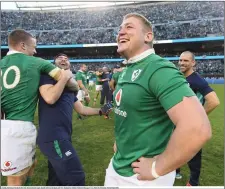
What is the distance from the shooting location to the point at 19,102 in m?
3.02

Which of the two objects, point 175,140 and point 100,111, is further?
point 100,111

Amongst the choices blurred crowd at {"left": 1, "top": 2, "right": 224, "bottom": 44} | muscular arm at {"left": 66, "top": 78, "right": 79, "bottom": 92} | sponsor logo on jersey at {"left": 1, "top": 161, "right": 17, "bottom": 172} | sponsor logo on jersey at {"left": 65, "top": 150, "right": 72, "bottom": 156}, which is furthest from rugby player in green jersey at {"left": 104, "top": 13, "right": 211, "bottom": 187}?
blurred crowd at {"left": 1, "top": 2, "right": 224, "bottom": 44}

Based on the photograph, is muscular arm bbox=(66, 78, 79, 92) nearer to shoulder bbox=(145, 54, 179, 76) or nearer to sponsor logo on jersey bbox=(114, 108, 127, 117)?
sponsor logo on jersey bbox=(114, 108, 127, 117)

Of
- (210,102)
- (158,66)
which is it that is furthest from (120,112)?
(210,102)

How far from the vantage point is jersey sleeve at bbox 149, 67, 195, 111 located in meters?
1.33

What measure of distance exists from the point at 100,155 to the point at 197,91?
113 inches

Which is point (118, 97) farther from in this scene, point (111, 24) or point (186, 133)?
point (111, 24)

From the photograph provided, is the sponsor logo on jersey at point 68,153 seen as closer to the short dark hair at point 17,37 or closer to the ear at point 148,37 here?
the short dark hair at point 17,37

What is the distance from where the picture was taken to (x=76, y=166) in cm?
308

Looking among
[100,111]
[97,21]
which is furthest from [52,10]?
[100,111]

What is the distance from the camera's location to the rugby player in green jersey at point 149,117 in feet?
4.25

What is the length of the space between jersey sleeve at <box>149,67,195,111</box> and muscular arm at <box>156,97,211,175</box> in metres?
0.03

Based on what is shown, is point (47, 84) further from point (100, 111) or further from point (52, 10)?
point (52, 10)

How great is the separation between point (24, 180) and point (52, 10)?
54068 millimetres
